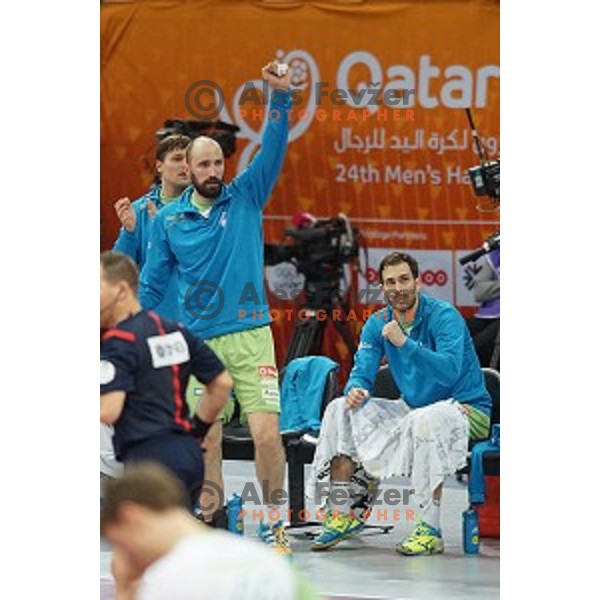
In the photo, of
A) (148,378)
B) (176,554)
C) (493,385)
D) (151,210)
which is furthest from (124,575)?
(493,385)

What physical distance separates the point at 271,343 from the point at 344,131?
0.51 metres

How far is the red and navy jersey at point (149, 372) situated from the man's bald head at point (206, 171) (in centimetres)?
50

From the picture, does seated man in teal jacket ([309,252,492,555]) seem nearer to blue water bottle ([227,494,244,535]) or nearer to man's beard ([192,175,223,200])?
blue water bottle ([227,494,244,535])

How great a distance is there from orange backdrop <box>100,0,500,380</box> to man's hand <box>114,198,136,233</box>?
2cm

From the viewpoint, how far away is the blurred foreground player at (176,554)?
4.22m

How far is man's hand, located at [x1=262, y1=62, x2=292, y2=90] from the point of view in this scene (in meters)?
5.75

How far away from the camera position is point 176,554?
4.29 meters

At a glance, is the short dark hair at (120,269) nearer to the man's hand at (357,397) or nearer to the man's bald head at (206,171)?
the man's bald head at (206,171)

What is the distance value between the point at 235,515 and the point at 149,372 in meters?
0.76
